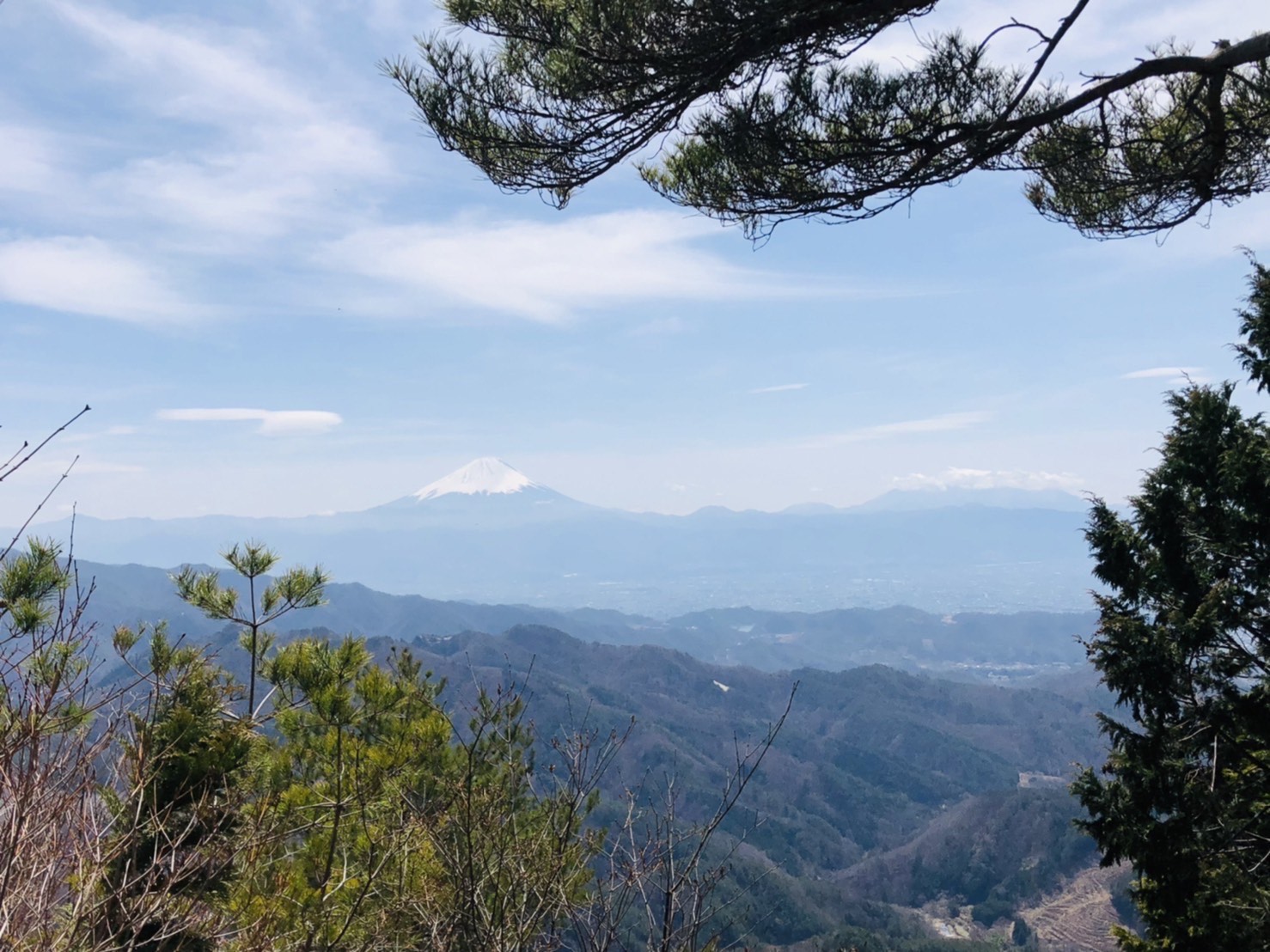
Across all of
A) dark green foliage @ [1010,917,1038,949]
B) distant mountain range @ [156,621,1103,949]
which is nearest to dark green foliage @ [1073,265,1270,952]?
distant mountain range @ [156,621,1103,949]

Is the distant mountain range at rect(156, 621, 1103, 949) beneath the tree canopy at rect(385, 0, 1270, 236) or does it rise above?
beneath

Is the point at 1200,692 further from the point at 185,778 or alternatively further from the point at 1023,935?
the point at 1023,935

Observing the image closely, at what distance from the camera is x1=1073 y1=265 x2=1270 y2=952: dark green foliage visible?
6.80 metres

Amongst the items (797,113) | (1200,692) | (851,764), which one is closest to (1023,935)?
(851,764)

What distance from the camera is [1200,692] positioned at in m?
7.57

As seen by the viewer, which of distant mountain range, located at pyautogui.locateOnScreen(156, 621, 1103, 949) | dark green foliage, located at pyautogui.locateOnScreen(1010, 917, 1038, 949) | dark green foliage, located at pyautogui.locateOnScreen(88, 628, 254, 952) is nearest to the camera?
dark green foliage, located at pyautogui.locateOnScreen(88, 628, 254, 952)

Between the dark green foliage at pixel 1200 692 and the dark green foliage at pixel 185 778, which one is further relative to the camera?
the dark green foliage at pixel 1200 692

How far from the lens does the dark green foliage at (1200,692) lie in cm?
680

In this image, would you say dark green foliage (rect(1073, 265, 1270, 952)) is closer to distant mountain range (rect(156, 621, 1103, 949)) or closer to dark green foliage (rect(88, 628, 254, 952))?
dark green foliage (rect(88, 628, 254, 952))

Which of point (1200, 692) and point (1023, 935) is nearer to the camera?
point (1200, 692)

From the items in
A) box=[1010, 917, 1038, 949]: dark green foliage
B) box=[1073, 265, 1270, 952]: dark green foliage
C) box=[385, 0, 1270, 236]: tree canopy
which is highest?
box=[385, 0, 1270, 236]: tree canopy

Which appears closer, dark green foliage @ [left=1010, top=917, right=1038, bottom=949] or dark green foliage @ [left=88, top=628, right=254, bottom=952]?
dark green foliage @ [left=88, top=628, right=254, bottom=952]

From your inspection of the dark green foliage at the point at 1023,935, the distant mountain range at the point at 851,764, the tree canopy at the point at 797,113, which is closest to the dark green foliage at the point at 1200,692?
the tree canopy at the point at 797,113

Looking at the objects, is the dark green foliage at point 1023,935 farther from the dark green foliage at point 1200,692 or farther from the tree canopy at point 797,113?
the tree canopy at point 797,113
